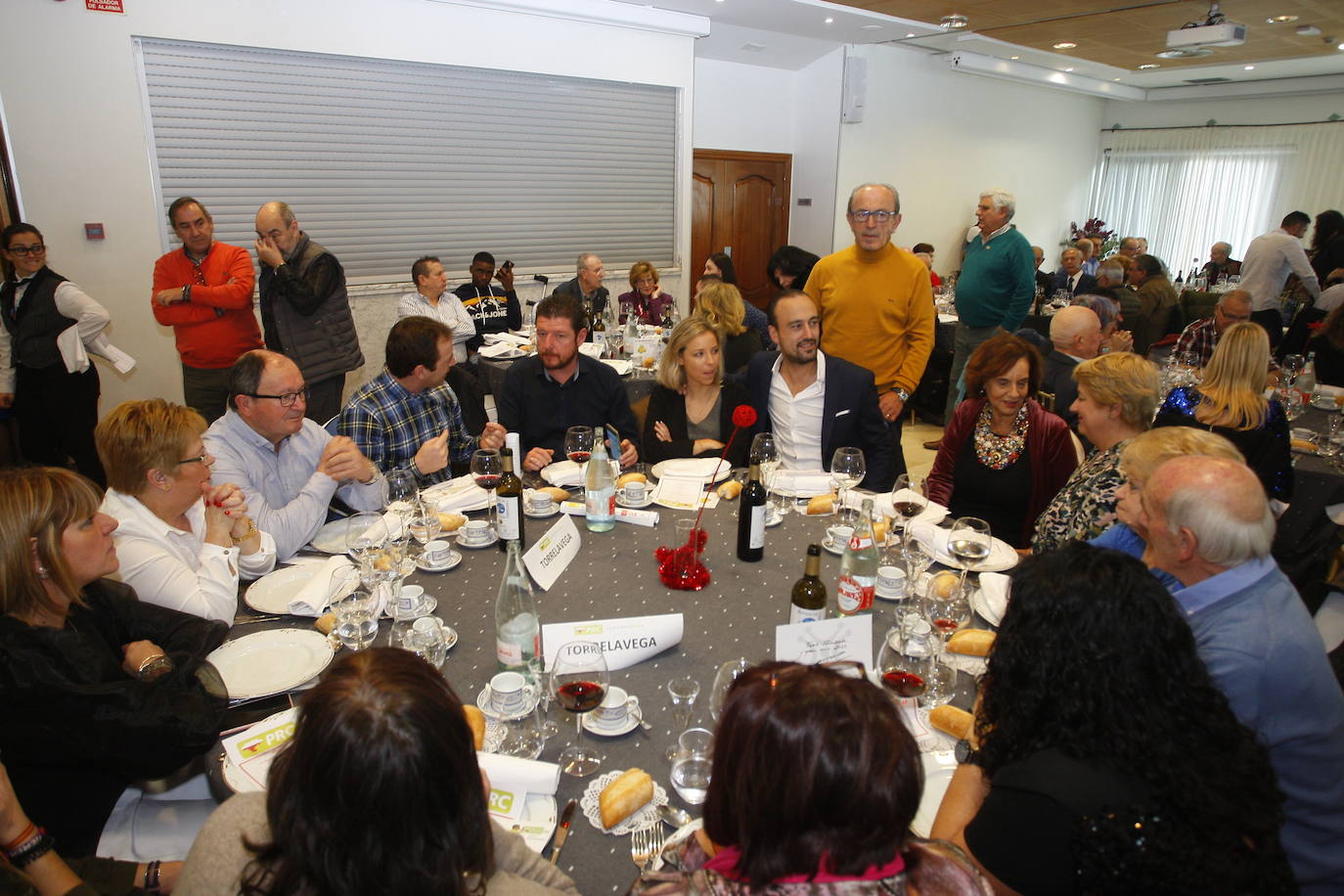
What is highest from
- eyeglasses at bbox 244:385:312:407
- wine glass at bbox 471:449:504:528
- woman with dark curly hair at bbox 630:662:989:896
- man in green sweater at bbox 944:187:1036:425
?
man in green sweater at bbox 944:187:1036:425

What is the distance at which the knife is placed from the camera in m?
1.29

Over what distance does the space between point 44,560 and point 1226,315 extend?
255 inches

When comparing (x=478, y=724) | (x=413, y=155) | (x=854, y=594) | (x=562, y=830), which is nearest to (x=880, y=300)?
(x=854, y=594)

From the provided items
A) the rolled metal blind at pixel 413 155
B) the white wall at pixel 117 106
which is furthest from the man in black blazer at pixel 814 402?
the white wall at pixel 117 106

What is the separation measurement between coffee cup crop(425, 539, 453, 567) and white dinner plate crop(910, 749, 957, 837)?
1.40 meters

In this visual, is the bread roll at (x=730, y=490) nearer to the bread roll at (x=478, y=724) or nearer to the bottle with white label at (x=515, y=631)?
the bottle with white label at (x=515, y=631)

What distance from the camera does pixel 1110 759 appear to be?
3.99 feet

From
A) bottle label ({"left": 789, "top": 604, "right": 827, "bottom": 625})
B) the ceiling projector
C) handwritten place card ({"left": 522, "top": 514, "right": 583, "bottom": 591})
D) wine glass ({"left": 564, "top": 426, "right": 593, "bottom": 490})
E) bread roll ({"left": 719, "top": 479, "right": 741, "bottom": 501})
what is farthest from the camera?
the ceiling projector

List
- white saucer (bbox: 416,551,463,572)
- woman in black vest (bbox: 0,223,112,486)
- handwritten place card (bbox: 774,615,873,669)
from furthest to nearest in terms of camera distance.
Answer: woman in black vest (bbox: 0,223,112,486), white saucer (bbox: 416,551,463,572), handwritten place card (bbox: 774,615,873,669)

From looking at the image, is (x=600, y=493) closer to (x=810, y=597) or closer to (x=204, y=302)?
(x=810, y=597)

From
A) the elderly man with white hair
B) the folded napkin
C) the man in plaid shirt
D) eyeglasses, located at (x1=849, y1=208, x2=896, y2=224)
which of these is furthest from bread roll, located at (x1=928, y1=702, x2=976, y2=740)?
eyeglasses, located at (x1=849, y1=208, x2=896, y2=224)

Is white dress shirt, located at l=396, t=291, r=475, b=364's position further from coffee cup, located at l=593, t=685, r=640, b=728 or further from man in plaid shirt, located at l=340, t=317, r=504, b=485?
coffee cup, located at l=593, t=685, r=640, b=728

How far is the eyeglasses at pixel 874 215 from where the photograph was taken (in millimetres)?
4199

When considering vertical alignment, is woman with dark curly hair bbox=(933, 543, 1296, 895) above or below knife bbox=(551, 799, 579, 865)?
above
